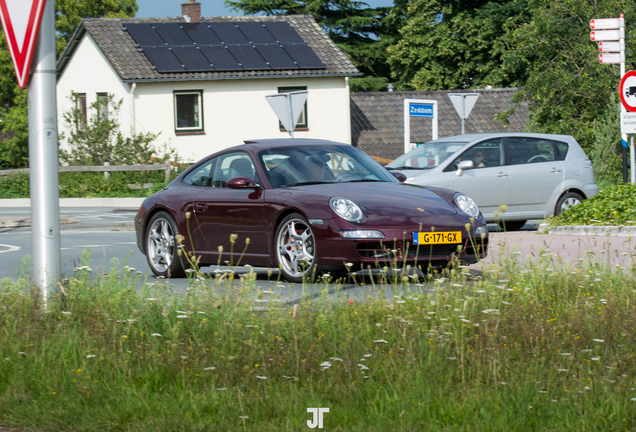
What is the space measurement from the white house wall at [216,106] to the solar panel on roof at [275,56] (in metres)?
0.71

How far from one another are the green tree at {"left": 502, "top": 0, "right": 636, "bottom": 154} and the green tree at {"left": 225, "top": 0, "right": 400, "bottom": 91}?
27195mm

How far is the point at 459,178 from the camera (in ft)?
47.5

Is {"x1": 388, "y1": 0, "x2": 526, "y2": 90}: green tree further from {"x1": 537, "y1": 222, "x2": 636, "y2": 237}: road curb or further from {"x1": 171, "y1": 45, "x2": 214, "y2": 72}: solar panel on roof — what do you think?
{"x1": 537, "y1": 222, "x2": 636, "y2": 237}: road curb

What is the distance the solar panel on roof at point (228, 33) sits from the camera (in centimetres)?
3812

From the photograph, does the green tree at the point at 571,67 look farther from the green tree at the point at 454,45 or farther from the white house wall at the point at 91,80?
the green tree at the point at 454,45

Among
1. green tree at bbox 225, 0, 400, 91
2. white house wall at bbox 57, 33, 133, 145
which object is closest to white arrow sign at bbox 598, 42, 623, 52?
white house wall at bbox 57, 33, 133, 145

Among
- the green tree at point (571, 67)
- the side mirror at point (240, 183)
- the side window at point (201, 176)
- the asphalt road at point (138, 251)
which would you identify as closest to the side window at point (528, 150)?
the asphalt road at point (138, 251)

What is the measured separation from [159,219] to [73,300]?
12.9 ft

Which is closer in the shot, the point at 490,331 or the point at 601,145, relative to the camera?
the point at 490,331

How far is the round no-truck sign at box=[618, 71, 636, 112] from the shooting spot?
17.5 meters

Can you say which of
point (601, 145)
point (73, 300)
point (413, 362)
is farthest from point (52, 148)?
point (601, 145)

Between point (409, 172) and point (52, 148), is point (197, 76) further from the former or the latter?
point (52, 148)

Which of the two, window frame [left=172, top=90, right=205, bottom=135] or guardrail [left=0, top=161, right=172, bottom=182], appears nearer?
guardrail [left=0, top=161, right=172, bottom=182]

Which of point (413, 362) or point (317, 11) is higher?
point (317, 11)
